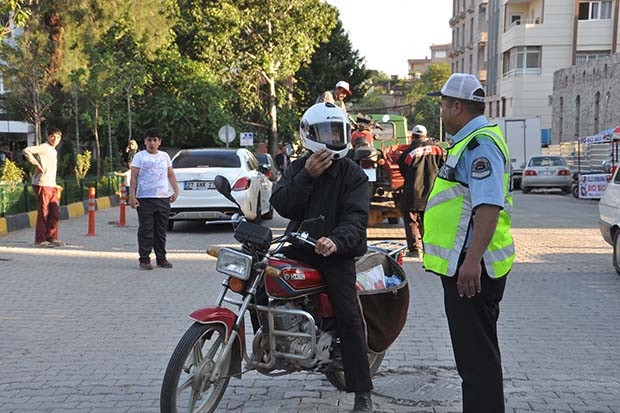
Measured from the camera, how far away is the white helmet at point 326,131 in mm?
3904

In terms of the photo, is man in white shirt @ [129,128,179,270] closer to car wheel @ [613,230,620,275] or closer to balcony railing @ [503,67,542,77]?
car wheel @ [613,230,620,275]

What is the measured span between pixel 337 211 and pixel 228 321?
3.06ft

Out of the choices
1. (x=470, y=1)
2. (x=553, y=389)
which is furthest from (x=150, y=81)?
(x=470, y=1)

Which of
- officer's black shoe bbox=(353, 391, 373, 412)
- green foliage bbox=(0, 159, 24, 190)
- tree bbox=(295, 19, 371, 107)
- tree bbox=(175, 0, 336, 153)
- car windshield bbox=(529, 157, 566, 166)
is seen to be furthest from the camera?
tree bbox=(295, 19, 371, 107)

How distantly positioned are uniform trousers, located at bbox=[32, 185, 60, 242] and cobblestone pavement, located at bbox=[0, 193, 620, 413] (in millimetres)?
441

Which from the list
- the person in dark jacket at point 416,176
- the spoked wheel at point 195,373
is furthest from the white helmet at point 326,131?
the person in dark jacket at point 416,176

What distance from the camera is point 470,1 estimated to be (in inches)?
2596

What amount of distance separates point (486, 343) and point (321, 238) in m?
1.06

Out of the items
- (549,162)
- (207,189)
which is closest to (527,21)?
(549,162)

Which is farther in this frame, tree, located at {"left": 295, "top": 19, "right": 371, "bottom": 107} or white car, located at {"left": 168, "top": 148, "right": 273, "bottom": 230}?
tree, located at {"left": 295, "top": 19, "right": 371, "bottom": 107}

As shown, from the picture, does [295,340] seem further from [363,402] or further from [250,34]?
[250,34]

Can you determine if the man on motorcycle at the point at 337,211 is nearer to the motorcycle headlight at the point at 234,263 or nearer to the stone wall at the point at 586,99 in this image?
the motorcycle headlight at the point at 234,263

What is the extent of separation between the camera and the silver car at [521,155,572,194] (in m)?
26.7

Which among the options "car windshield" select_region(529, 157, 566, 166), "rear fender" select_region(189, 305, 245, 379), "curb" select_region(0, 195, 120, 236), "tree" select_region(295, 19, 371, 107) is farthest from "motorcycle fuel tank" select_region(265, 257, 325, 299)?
"tree" select_region(295, 19, 371, 107)
